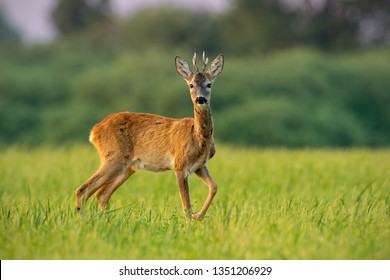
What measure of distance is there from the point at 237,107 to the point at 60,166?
53.1 feet

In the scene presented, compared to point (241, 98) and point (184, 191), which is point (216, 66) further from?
point (241, 98)

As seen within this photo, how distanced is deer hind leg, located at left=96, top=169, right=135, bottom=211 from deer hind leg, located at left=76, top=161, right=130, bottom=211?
0.05 m

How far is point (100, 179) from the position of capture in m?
9.84

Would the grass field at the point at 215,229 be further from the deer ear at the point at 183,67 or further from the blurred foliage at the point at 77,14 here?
the blurred foliage at the point at 77,14

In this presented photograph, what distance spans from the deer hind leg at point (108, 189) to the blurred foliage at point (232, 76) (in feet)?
61.7

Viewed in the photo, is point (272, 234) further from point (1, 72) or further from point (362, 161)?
point (1, 72)

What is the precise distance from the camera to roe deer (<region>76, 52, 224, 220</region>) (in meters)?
9.41

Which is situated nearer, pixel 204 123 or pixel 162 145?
pixel 204 123

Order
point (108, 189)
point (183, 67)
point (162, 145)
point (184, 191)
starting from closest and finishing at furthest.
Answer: point (184, 191) < point (183, 67) < point (162, 145) < point (108, 189)

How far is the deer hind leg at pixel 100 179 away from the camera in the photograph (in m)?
9.66

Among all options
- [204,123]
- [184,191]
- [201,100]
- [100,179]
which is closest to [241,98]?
[100,179]

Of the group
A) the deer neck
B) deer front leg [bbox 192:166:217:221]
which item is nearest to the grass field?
deer front leg [bbox 192:166:217:221]

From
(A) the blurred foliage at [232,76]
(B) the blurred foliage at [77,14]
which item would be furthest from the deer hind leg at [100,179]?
(B) the blurred foliage at [77,14]

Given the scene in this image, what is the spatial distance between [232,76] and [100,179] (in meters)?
22.9
